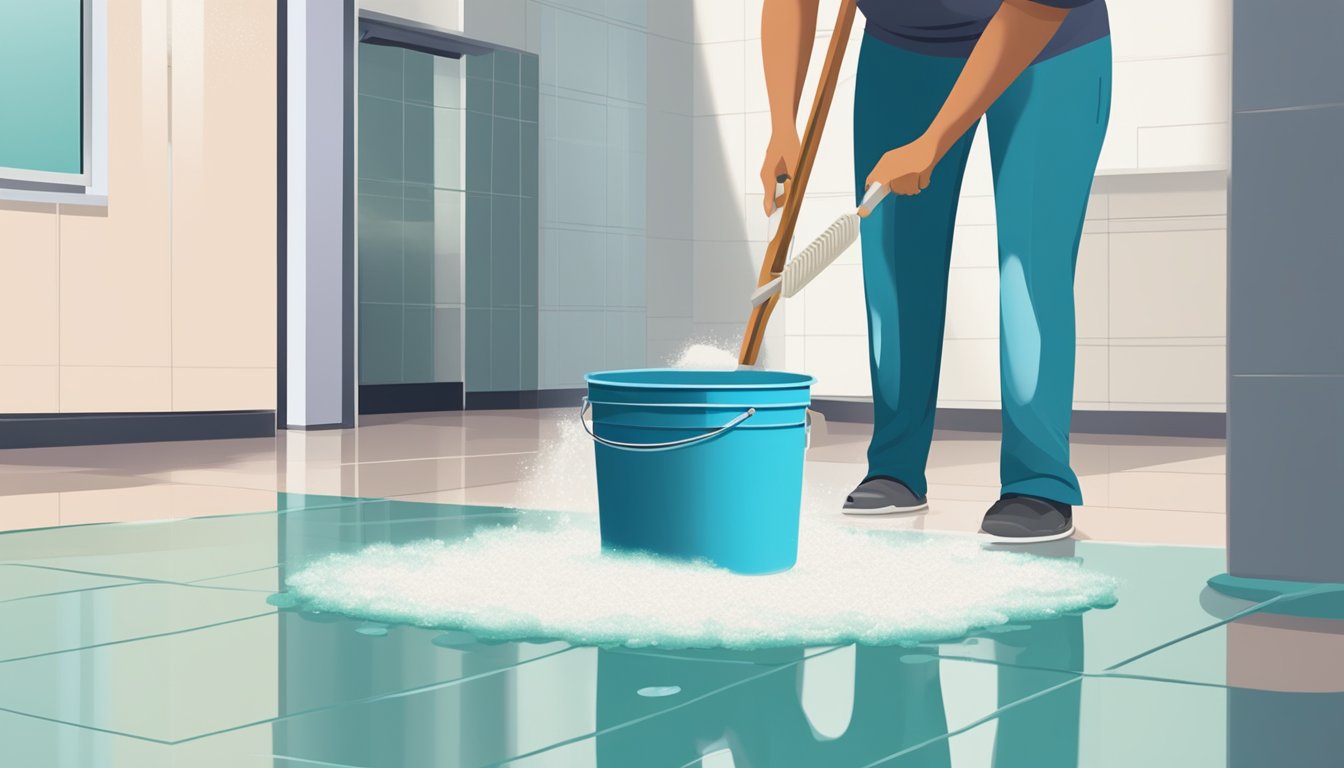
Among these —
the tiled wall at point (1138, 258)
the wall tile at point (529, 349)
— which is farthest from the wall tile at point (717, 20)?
the wall tile at point (529, 349)

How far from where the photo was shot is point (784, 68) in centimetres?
273

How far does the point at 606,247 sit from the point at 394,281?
1.45 metres

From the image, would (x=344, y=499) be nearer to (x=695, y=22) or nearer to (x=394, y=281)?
(x=394, y=281)

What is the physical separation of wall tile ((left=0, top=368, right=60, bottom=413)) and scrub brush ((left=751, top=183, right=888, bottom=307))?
3315 mm

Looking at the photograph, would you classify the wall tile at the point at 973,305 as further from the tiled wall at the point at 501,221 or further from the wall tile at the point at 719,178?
the tiled wall at the point at 501,221

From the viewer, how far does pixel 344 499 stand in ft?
11.0

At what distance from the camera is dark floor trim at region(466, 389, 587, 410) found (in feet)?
25.7

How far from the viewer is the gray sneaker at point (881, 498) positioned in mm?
3061

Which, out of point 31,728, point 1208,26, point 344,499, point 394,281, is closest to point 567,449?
point 344,499

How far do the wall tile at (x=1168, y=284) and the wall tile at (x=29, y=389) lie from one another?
416cm

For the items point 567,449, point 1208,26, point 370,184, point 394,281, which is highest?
point 1208,26

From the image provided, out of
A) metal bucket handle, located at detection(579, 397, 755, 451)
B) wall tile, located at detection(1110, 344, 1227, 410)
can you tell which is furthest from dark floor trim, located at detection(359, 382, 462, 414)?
metal bucket handle, located at detection(579, 397, 755, 451)

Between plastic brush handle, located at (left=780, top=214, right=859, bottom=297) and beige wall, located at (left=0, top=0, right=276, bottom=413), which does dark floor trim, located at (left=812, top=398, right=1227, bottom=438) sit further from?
plastic brush handle, located at (left=780, top=214, right=859, bottom=297)

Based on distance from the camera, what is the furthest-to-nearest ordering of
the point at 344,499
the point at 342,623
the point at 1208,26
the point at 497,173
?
the point at 497,173
the point at 1208,26
the point at 344,499
the point at 342,623
